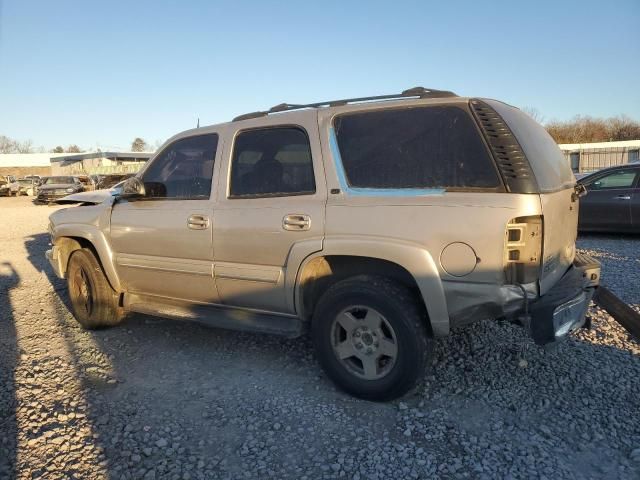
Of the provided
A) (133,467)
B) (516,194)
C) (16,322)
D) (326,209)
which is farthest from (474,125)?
(16,322)

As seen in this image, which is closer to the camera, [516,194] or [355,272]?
[516,194]

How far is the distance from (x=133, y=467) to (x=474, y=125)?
110 inches

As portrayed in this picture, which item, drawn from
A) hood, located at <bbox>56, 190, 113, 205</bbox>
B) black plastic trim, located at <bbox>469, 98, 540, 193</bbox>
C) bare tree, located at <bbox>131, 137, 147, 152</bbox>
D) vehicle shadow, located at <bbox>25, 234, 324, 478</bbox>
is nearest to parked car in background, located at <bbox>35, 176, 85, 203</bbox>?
hood, located at <bbox>56, 190, 113, 205</bbox>

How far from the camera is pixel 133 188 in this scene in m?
4.33

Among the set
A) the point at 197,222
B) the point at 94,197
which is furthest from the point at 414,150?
the point at 94,197

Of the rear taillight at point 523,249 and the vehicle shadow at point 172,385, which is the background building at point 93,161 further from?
the rear taillight at point 523,249

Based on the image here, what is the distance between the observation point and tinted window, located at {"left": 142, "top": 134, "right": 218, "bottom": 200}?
4.12 meters

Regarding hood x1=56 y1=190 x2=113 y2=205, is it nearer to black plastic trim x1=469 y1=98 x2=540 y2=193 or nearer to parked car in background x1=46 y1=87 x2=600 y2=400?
parked car in background x1=46 y1=87 x2=600 y2=400

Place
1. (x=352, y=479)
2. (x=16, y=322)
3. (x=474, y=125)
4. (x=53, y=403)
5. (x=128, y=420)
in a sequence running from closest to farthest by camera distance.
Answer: (x=352, y=479)
(x=474, y=125)
(x=128, y=420)
(x=53, y=403)
(x=16, y=322)

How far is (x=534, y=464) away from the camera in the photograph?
2641 millimetres

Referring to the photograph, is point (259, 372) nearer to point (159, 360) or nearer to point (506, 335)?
point (159, 360)

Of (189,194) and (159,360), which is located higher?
(189,194)

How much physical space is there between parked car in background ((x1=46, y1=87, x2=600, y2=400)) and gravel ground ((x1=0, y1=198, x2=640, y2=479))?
392 millimetres

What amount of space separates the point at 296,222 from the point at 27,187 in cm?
4070
